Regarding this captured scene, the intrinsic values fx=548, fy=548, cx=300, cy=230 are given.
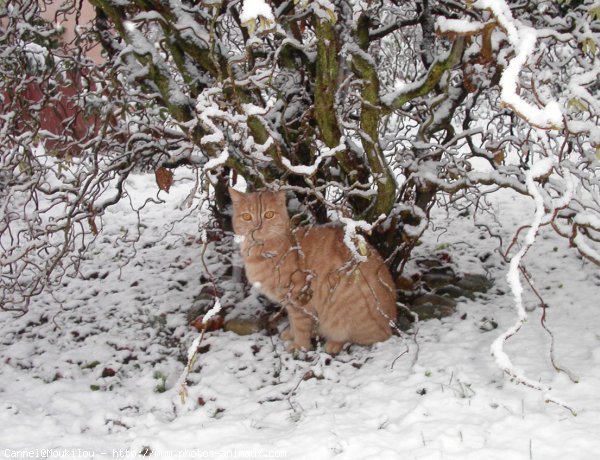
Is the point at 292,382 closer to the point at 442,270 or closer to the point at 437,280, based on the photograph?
the point at 437,280

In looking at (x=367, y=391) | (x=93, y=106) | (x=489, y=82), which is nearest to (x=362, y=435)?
(x=367, y=391)

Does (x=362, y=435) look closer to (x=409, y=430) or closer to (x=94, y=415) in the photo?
(x=409, y=430)

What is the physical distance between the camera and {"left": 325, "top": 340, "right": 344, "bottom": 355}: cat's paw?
3.79 m

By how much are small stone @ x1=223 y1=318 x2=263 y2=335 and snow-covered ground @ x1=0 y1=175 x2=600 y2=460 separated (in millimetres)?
59

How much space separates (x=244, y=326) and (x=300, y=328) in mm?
560

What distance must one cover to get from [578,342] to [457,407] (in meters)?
1.03

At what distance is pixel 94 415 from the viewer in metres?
3.26

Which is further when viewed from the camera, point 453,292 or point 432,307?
point 453,292

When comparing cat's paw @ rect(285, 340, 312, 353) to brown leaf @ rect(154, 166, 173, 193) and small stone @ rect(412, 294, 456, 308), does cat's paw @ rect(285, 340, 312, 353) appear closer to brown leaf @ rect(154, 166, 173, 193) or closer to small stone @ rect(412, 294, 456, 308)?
small stone @ rect(412, 294, 456, 308)

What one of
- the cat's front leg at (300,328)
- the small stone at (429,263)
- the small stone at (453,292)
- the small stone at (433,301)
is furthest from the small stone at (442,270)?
the cat's front leg at (300,328)

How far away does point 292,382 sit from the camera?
136 inches

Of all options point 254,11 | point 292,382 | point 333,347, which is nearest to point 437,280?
point 333,347

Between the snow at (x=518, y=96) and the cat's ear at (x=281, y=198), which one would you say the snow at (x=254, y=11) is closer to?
the snow at (x=518, y=96)

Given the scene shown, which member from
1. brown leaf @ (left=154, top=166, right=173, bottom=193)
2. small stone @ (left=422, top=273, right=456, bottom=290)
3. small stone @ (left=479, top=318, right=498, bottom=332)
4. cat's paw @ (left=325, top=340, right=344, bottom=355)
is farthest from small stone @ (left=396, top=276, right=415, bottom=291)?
brown leaf @ (left=154, top=166, right=173, bottom=193)
